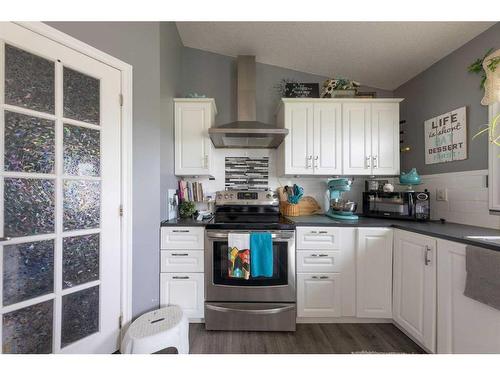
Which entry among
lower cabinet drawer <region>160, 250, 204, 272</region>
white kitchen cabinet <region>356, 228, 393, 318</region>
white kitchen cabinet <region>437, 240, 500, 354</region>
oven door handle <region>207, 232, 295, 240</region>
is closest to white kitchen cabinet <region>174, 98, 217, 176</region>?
oven door handle <region>207, 232, 295, 240</region>

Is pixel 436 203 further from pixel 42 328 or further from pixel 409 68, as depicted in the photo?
pixel 42 328

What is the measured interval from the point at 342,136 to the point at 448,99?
1.00 meters

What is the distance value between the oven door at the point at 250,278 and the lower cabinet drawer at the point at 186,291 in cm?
8

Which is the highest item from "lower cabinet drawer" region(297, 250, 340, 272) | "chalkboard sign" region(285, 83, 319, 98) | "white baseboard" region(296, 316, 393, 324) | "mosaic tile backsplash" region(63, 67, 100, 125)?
"chalkboard sign" region(285, 83, 319, 98)

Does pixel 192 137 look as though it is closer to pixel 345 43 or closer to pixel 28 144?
pixel 28 144

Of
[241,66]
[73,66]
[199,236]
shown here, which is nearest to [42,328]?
[199,236]

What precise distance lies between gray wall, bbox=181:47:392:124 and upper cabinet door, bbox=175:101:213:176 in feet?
1.31

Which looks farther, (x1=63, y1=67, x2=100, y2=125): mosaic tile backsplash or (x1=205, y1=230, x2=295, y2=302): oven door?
(x1=205, y1=230, x2=295, y2=302): oven door

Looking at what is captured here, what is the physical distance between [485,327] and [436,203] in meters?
1.31

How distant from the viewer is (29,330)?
44.9 inches

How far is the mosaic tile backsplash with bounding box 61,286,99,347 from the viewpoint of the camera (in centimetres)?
127

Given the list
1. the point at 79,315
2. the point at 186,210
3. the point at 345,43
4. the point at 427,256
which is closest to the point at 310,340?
the point at 427,256

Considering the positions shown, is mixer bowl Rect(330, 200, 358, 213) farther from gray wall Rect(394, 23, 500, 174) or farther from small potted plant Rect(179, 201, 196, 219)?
small potted plant Rect(179, 201, 196, 219)

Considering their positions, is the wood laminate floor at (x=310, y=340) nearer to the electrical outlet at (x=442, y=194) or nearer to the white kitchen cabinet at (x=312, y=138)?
the electrical outlet at (x=442, y=194)
